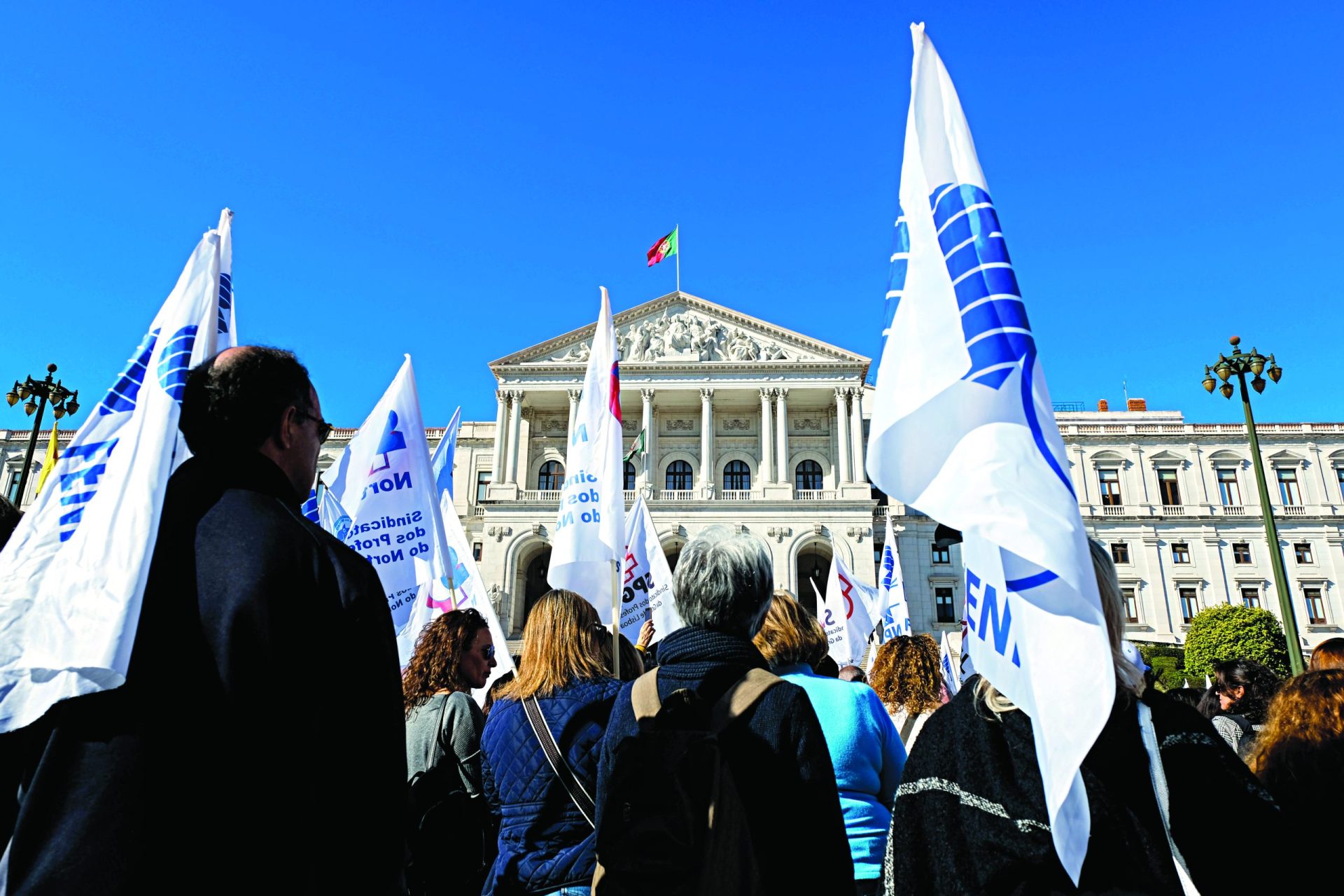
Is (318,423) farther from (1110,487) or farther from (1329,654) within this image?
(1110,487)

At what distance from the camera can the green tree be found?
30312mm

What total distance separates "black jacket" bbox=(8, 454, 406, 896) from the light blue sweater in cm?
178

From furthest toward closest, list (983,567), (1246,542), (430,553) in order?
(1246,542), (430,553), (983,567)

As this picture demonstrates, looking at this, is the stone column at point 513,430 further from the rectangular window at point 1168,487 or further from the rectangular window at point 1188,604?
the rectangular window at point 1168,487

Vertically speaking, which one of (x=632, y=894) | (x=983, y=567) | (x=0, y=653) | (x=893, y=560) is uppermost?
(x=893, y=560)

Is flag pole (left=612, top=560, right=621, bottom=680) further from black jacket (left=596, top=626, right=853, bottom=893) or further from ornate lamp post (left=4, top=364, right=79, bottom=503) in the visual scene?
ornate lamp post (left=4, top=364, right=79, bottom=503)

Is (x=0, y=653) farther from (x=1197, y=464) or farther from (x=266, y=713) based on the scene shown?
(x=1197, y=464)

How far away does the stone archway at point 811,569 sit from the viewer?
130 feet

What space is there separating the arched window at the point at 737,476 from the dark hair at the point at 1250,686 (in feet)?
114

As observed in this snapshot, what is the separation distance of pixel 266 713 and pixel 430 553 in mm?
5755

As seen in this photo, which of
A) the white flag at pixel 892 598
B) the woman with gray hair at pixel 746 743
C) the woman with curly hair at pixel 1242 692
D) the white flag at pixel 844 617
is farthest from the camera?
the white flag at pixel 892 598

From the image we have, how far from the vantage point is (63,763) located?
170 centimetres

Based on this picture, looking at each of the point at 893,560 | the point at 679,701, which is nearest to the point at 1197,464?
the point at 893,560

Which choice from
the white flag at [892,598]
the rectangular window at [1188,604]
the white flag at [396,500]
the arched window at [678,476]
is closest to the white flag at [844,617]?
the white flag at [892,598]
